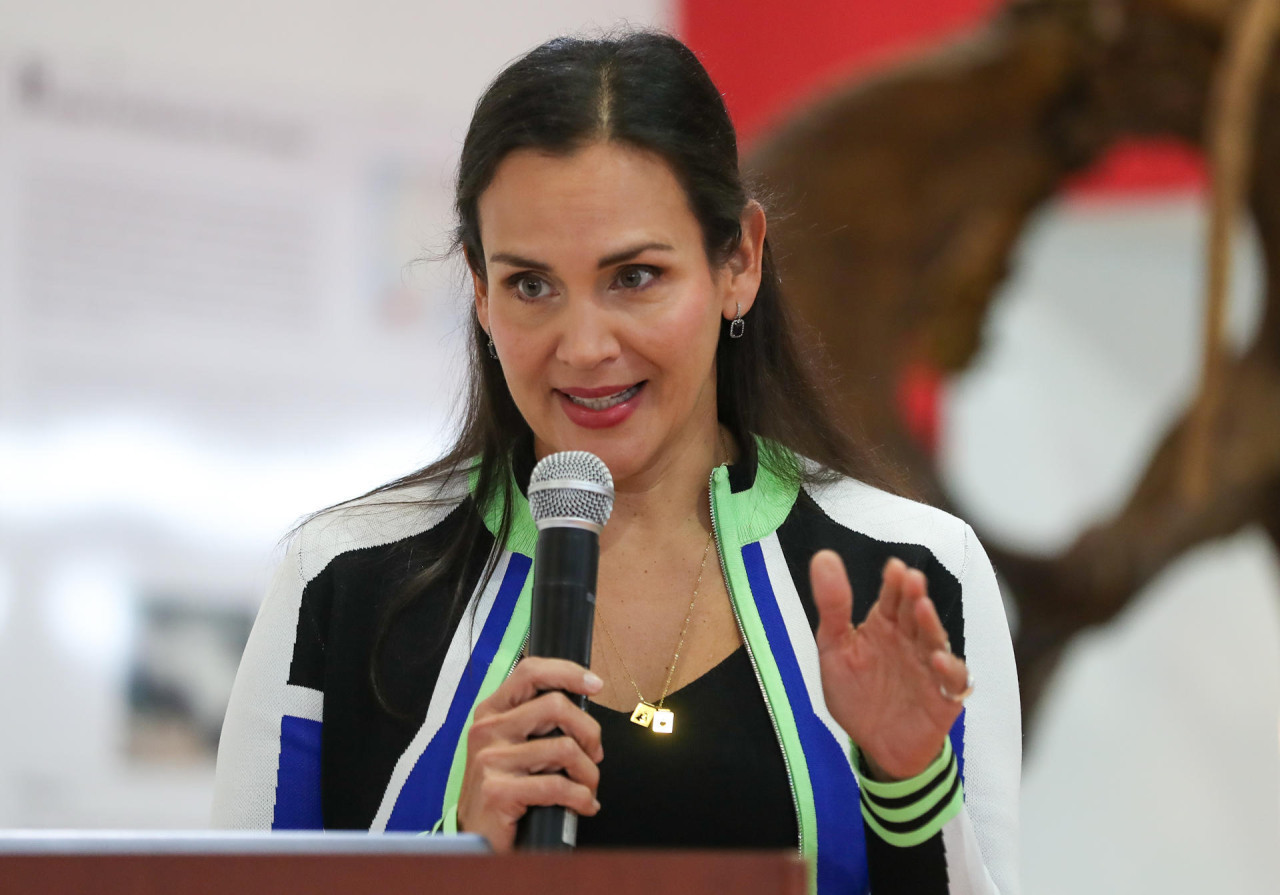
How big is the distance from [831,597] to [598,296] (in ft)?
1.29

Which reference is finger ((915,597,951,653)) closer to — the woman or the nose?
the woman

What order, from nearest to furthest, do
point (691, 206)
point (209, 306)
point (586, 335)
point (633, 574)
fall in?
point (586, 335), point (691, 206), point (633, 574), point (209, 306)

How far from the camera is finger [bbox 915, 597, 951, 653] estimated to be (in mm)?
1168

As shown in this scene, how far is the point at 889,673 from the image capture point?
1.24 m

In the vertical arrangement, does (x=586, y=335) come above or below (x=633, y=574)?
above

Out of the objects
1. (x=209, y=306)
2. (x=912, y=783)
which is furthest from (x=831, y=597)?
(x=209, y=306)

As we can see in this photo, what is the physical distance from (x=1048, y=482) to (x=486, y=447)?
330 centimetres

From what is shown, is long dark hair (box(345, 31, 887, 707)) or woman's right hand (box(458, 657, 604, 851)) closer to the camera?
woman's right hand (box(458, 657, 604, 851))

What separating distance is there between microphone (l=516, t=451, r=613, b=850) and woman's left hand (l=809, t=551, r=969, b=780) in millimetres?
174

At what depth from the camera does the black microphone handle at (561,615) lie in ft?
3.75

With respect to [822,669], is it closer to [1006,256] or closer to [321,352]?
[1006,256]

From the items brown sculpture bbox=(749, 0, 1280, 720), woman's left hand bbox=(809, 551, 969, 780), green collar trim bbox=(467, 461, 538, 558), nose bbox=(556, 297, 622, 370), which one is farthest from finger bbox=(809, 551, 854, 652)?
brown sculpture bbox=(749, 0, 1280, 720)

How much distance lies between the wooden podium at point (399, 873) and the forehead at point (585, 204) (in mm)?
755

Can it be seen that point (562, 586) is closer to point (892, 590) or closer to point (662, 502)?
point (892, 590)
